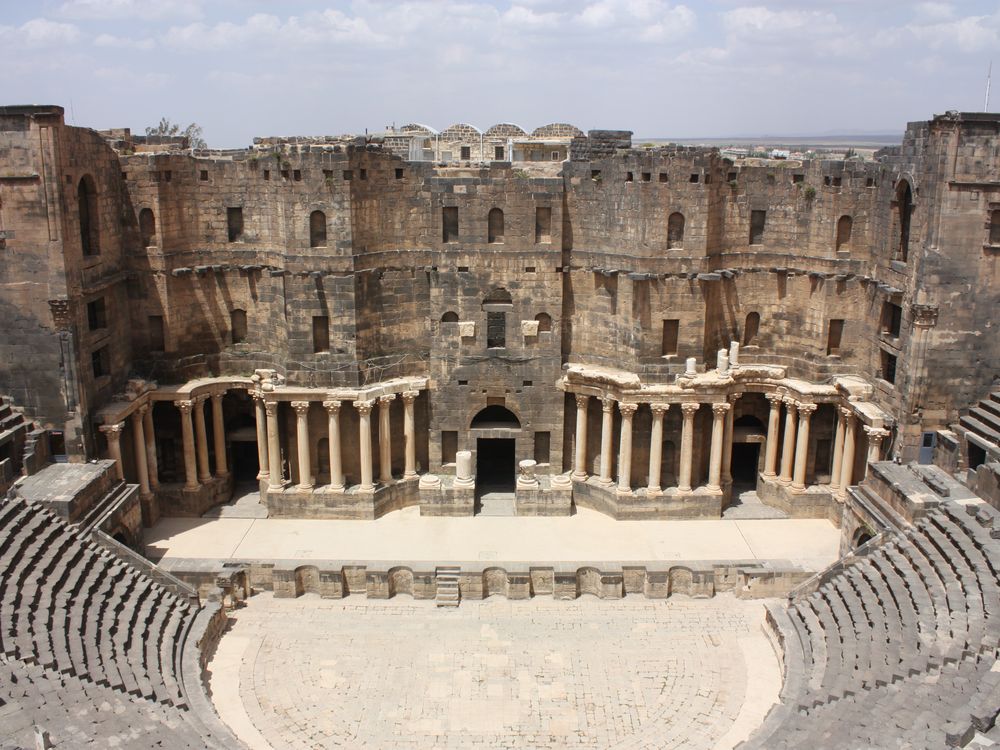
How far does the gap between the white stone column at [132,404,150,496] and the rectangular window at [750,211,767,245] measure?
76.0ft

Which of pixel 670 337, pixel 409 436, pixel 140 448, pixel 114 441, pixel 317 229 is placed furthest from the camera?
pixel 409 436

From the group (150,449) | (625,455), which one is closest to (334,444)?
(150,449)

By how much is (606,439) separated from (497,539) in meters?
5.67

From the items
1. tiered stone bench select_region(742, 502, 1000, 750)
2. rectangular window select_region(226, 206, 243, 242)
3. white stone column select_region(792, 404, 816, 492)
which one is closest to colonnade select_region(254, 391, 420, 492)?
rectangular window select_region(226, 206, 243, 242)

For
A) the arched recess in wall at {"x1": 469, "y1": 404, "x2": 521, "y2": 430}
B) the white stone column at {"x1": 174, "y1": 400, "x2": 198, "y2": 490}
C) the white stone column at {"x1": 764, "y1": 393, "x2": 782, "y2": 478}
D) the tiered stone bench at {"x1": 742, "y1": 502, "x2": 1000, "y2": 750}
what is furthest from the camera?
the arched recess in wall at {"x1": 469, "y1": 404, "x2": 521, "y2": 430}

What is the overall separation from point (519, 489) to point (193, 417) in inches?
496

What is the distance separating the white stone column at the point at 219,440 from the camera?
35.7 m

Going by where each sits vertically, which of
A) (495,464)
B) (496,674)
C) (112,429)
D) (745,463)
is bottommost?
(496,674)

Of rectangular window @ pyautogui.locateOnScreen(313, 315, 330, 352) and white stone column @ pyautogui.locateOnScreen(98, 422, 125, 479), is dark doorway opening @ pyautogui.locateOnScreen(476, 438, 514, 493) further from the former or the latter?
white stone column @ pyautogui.locateOnScreen(98, 422, 125, 479)

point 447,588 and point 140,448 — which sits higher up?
point 140,448

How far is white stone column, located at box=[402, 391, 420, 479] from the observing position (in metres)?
34.9

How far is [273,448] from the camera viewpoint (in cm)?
3441

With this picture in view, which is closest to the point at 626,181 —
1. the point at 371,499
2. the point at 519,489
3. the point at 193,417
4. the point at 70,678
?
the point at 519,489

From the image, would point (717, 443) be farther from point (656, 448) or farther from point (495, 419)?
point (495, 419)
